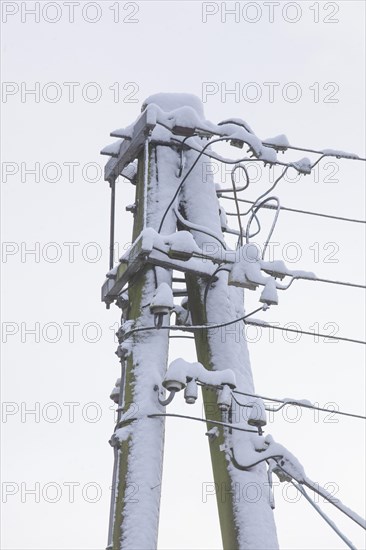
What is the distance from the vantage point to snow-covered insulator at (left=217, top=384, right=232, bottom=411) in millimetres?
7324

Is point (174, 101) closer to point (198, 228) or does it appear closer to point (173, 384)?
point (198, 228)

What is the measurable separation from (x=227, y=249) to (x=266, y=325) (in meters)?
0.85

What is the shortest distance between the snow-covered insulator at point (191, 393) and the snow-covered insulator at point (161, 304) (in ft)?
1.65

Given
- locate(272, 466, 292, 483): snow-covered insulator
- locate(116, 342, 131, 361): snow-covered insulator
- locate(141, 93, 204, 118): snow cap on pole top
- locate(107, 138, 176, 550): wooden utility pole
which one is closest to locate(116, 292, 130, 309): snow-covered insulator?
locate(107, 138, 176, 550): wooden utility pole

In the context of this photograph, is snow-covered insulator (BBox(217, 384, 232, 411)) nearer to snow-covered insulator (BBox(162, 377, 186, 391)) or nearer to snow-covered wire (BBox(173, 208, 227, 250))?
snow-covered insulator (BBox(162, 377, 186, 391))

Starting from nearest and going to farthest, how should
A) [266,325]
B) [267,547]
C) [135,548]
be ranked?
[135,548] < [267,547] < [266,325]

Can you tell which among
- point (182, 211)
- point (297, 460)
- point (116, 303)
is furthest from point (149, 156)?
point (297, 460)

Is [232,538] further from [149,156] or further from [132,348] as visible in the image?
[149,156]

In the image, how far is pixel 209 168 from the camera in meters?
8.59

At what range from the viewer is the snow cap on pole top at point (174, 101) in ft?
27.7

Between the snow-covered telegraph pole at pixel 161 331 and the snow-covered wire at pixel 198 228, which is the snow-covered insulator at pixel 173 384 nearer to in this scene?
the snow-covered telegraph pole at pixel 161 331

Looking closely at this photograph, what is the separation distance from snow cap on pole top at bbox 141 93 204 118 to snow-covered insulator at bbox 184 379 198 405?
240 centimetres

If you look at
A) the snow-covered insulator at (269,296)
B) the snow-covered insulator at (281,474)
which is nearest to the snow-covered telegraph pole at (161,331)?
the snow-covered insulator at (281,474)

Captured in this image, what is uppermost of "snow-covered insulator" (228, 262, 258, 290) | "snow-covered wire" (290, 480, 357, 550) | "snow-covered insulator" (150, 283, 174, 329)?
"snow-covered insulator" (228, 262, 258, 290)
